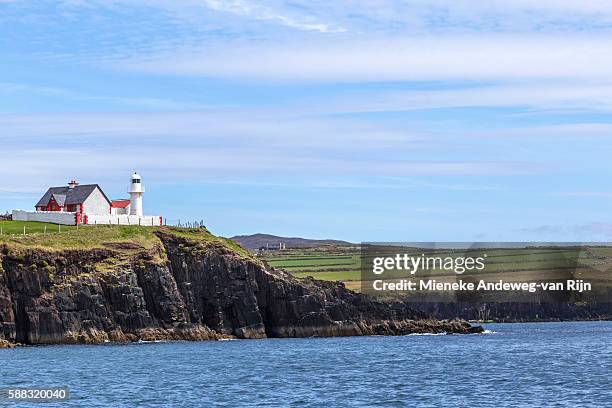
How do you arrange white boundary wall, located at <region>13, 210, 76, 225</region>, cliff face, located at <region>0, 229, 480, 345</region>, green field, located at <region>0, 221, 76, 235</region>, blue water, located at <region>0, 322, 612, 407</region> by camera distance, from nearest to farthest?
blue water, located at <region>0, 322, 612, 407</region> → cliff face, located at <region>0, 229, 480, 345</region> → green field, located at <region>0, 221, 76, 235</region> → white boundary wall, located at <region>13, 210, 76, 225</region>

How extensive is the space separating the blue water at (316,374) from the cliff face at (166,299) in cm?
667

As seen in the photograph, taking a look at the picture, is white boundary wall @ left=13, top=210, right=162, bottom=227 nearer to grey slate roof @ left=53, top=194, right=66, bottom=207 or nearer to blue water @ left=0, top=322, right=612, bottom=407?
grey slate roof @ left=53, top=194, right=66, bottom=207

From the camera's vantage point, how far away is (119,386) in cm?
7350

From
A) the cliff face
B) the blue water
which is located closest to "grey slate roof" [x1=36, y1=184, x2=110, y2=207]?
the cliff face

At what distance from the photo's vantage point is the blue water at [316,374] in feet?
220

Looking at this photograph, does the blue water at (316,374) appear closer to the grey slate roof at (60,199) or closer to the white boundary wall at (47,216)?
the white boundary wall at (47,216)

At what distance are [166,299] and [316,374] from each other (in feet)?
158

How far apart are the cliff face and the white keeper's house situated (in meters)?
8.76

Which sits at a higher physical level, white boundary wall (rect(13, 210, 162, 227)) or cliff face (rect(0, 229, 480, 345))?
white boundary wall (rect(13, 210, 162, 227))

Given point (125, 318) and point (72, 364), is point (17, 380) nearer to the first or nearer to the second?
point (72, 364)

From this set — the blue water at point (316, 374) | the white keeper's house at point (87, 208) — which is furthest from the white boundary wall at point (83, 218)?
the blue water at point (316, 374)

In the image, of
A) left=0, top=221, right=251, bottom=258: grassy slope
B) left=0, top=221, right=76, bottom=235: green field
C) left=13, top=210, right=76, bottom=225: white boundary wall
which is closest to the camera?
left=0, top=221, right=251, bottom=258: grassy slope

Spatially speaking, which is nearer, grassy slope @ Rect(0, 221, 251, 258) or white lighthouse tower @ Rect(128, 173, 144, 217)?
grassy slope @ Rect(0, 221, 251, 258)

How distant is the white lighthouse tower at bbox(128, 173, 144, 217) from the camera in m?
152
